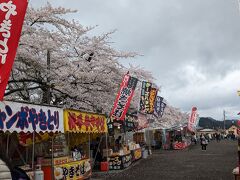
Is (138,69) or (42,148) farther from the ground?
(138,69)

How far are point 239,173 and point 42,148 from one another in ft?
27.1

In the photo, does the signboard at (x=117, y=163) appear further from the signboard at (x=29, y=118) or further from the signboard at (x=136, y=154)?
the signboard at (x=29, y=118)

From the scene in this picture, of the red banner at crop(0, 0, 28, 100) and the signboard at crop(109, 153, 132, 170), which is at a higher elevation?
the red banner at crop(0, 0, 28, 100)

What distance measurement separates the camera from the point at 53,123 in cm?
1212

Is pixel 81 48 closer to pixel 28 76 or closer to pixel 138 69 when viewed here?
pixel 28 76

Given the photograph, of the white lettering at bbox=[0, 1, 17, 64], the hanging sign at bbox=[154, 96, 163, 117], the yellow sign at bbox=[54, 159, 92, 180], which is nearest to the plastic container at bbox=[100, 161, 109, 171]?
the yellow sign at bbox=[54, 159, 92, 180]

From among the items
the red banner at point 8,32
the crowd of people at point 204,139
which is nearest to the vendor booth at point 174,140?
the crowd of people at point 204,139

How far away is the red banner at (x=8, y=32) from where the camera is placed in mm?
7152

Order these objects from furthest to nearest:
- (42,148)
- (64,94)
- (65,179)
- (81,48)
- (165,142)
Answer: (165,142), (81,48), (64,94), (42,148), (65,179)

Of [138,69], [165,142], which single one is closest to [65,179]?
[138,69]

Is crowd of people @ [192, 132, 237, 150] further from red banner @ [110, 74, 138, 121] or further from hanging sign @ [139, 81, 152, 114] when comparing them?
red banner @ [110, 74, 138, 121]

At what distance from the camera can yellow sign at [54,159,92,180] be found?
1370 centimetres

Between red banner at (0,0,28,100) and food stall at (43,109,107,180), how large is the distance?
19.6 feet

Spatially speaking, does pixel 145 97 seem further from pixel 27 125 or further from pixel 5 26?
pixel 5 26
